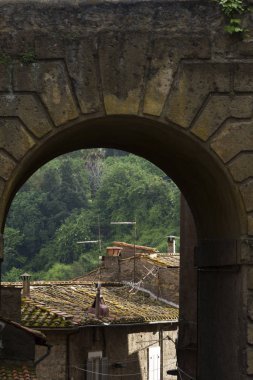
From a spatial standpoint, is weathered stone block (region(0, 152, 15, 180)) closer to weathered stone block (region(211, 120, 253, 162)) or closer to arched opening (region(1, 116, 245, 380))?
arched opening (region(1, 116, 245, 380))

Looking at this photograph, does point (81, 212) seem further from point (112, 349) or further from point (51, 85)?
point (51, 85)

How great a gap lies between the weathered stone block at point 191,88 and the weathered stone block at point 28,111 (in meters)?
1.04

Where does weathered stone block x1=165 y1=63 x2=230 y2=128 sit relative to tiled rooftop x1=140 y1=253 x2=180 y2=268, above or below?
above

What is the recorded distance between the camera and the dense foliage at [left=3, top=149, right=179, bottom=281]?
216ft

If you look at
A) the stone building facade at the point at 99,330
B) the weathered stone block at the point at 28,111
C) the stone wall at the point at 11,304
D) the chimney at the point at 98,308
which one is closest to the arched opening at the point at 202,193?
the weathered stone block at the point at 28,111

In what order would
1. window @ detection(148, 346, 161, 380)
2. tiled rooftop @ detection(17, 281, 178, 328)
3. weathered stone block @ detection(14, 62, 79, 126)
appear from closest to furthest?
weathered stone block @ detection(14, 62, 79, 126), tiled rooftop @ detection(17, 281, 178, 328), window @ detection(148, 346, 161, 380)

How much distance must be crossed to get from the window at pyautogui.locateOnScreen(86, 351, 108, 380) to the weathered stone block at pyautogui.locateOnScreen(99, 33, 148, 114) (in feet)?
49.6

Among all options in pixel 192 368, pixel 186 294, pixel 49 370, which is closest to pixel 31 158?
pixel 192 368

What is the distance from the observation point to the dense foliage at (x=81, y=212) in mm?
65938

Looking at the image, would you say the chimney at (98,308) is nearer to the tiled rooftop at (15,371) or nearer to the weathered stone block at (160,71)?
the tiled rooftop at (15,371)

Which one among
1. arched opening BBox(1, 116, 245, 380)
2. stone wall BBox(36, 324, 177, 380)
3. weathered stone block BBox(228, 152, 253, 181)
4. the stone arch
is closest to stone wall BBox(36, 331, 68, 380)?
stone wall BBox(36, 324, 177, 380)

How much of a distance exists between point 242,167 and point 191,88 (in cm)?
79

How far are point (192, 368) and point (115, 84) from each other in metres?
7.55

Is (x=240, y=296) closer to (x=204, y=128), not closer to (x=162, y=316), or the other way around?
(x=204, y=128)
